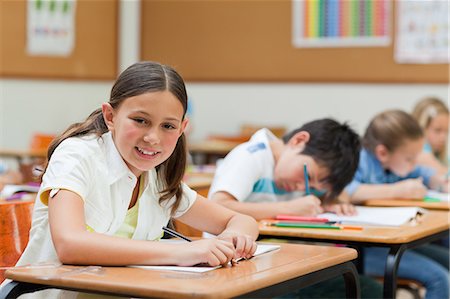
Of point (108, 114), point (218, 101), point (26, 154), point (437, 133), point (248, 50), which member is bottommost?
point (26, 154)

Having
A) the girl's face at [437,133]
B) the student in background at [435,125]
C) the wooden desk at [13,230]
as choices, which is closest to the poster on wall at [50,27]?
the student in background at [435,125]

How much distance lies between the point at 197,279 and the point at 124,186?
0.46 meters

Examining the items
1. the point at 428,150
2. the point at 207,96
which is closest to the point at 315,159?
the point at 428,150

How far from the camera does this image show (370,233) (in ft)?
7.52

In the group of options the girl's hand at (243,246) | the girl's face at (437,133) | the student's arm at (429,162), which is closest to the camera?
the girl's hand at (243,246)

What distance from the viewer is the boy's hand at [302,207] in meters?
2.61

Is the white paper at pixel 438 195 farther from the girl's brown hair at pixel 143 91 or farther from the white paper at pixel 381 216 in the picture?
the girl's brown hair at pixel 143 91

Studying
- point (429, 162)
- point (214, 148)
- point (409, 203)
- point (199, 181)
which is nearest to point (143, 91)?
point (199, 181)

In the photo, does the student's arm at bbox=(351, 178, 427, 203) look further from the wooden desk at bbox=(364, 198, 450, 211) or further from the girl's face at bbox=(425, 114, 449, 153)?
the girl's face at bbox=(425, 114, 449, 153)

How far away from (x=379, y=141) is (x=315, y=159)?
3.01 feet

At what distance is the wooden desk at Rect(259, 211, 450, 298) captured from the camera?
2223 millimetres

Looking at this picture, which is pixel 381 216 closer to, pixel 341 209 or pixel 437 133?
pixel 341 209

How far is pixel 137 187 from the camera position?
1.95 m

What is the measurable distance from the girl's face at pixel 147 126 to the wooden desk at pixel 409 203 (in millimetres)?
1538
